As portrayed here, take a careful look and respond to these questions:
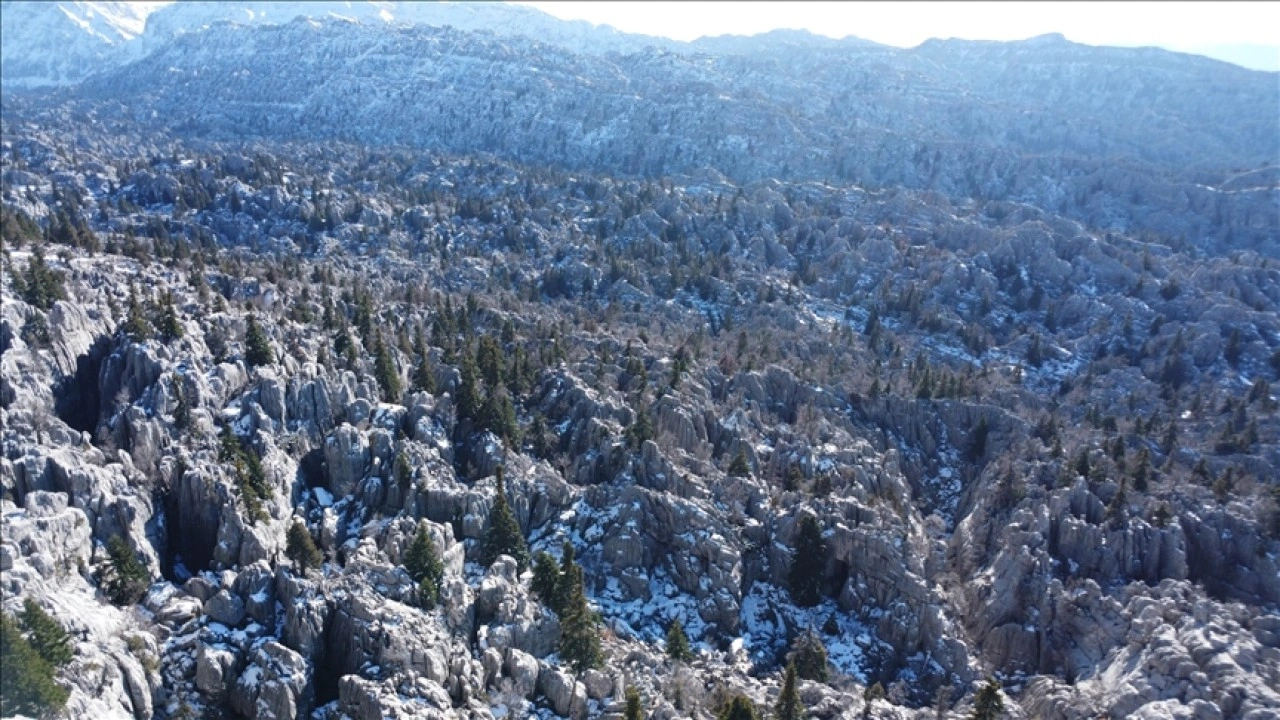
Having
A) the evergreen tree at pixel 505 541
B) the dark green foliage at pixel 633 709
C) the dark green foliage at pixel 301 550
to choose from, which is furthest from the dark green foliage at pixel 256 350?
the dark green foliage at pixel 633 709

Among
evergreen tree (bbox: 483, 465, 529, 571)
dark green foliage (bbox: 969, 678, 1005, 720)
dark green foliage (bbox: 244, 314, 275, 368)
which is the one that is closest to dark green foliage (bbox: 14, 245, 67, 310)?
dark green foliage (bbox: 244, 314, 275, 368)

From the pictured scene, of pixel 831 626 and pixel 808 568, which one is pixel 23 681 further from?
pixel 831 626

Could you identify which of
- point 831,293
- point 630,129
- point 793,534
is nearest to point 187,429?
point 793,534

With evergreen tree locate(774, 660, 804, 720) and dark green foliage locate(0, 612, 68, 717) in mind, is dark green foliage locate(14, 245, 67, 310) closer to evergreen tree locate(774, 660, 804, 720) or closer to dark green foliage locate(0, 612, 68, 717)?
dark green foliage locate(0, 612, 68, 717)

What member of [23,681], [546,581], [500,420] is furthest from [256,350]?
[23,681]

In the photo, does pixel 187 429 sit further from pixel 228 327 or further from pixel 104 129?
pixel 104 129
